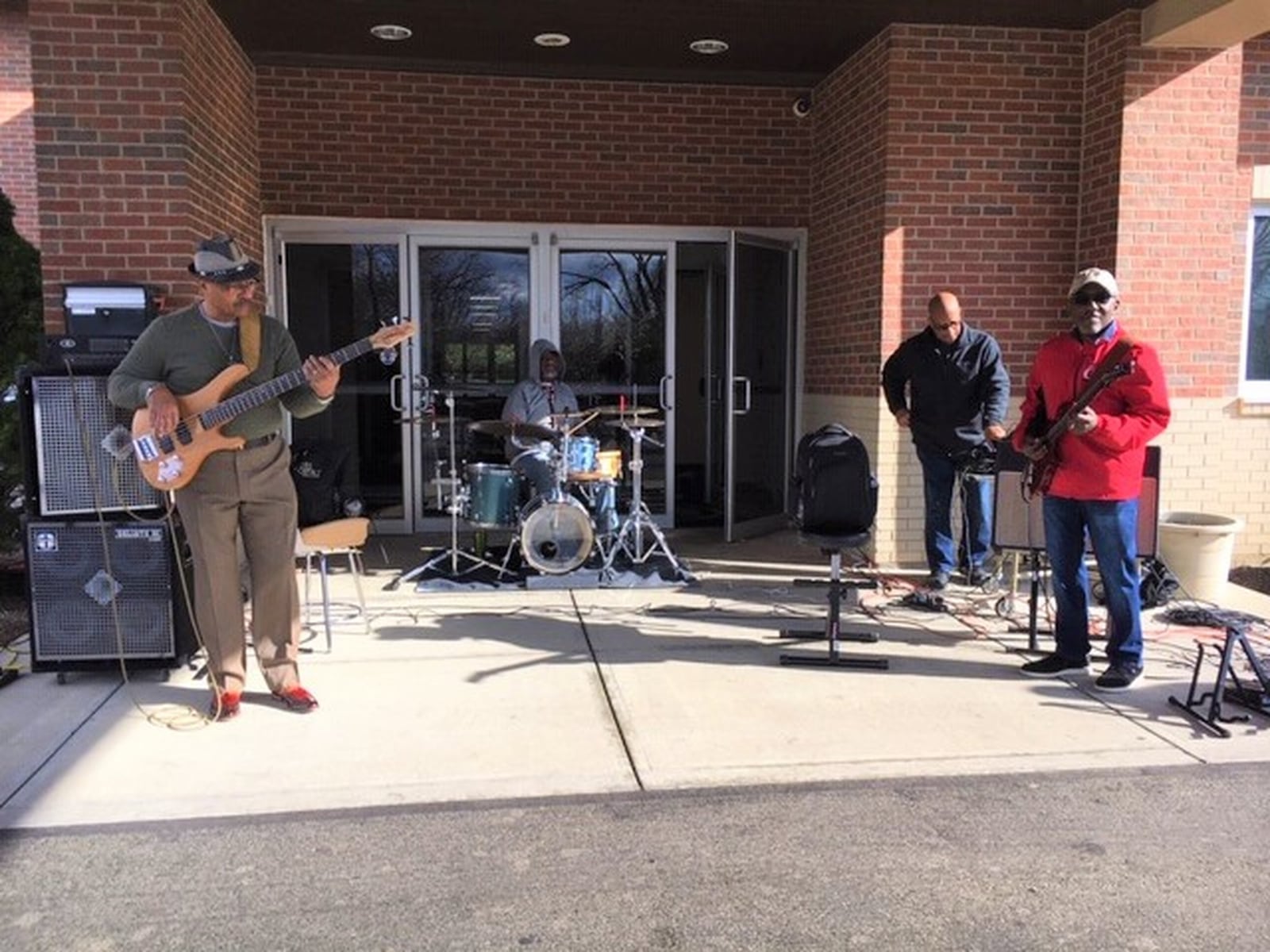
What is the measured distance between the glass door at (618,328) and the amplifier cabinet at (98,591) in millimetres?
4587

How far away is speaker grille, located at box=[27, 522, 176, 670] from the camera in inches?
197

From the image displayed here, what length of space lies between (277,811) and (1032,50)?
696 centimetres

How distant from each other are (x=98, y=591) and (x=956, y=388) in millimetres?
4908

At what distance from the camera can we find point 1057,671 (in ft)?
17.4

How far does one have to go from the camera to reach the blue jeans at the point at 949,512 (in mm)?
6859

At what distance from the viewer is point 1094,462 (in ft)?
16.1

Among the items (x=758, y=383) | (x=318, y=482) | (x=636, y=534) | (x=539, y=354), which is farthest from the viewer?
(x=758, y=383)

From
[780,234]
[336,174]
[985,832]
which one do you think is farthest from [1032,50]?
[985,832]

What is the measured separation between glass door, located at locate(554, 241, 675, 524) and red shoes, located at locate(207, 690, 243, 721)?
16.0 ft

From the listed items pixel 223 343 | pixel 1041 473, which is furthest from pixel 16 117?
pixel 1041 473

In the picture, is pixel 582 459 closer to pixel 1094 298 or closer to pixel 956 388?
pixel 956 388

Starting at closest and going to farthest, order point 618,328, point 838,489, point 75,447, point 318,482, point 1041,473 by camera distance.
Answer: point 75,447
point 1041,473
point 838,489
point 318,482
point 618,328

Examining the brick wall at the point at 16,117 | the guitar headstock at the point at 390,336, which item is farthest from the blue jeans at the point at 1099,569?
the brick wall at the point at 16,117

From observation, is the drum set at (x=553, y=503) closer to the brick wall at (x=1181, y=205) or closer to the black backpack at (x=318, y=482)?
the black backpack at (x=318, y=482)
